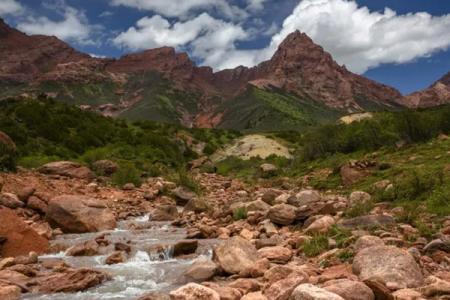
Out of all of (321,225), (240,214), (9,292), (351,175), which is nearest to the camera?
(9,292)

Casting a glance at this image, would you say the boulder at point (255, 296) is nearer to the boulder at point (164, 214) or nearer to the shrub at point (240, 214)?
the shrub at point (240, 214)

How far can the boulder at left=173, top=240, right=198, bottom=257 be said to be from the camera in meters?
16.4

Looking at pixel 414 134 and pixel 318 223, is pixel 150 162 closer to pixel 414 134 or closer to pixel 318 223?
pixel 414 134

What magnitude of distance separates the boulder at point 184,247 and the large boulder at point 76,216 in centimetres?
613

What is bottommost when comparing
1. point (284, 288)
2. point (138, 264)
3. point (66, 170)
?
point (138, 264)

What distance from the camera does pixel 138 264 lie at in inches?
599

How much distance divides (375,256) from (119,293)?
593 centimetres

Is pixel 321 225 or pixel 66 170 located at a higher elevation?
pixel 66 170

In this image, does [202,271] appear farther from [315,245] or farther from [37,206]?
[37,206]

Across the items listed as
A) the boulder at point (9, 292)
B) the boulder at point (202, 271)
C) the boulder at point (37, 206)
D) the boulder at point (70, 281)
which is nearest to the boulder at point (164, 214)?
the boulder at point (37, 206)

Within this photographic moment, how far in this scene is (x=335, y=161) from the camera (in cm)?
3950

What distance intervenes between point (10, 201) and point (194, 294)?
49.3ft

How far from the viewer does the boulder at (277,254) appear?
13750mm

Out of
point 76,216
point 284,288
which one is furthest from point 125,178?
point 284,288
